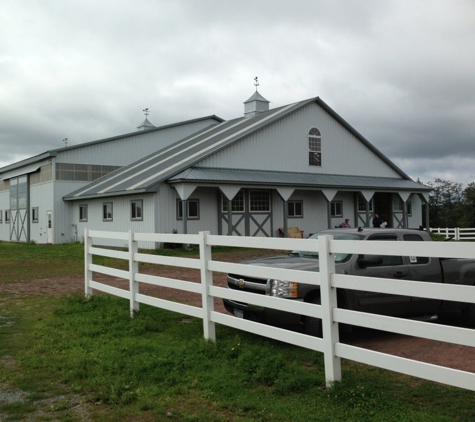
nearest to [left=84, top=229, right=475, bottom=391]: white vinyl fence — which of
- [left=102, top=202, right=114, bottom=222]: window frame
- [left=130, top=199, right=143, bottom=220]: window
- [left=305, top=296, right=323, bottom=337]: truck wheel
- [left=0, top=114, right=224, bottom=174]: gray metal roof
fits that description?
[left=305, top=296, right=323, bottom=337]: truck wheel

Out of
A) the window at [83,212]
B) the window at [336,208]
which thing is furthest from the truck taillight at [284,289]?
the window at [83,212]

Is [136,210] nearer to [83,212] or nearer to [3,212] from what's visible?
[83,212]

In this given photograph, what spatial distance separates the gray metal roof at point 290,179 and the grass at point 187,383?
58.5 ft

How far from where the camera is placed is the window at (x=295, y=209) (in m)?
31.4

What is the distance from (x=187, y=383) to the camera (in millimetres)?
5656

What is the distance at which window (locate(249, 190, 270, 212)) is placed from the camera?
1169 inches

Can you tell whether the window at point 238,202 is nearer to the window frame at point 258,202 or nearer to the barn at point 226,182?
the barn at point 226,182

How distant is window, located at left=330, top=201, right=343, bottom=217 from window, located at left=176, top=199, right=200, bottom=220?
9800 mm

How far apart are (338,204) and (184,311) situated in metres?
27.1

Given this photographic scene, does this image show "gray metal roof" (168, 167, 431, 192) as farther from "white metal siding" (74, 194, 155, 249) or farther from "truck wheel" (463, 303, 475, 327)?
"truck wheel" (463, 303, 475, 327)

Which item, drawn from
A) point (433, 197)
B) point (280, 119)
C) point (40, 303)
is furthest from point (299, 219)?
point (433, 197)

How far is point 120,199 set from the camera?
2875cm

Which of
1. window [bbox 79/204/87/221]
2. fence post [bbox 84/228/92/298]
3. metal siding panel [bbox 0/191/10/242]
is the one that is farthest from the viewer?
metal siding panel [bbox 0/191/10/242]

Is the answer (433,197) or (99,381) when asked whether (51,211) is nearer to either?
(99,381)
